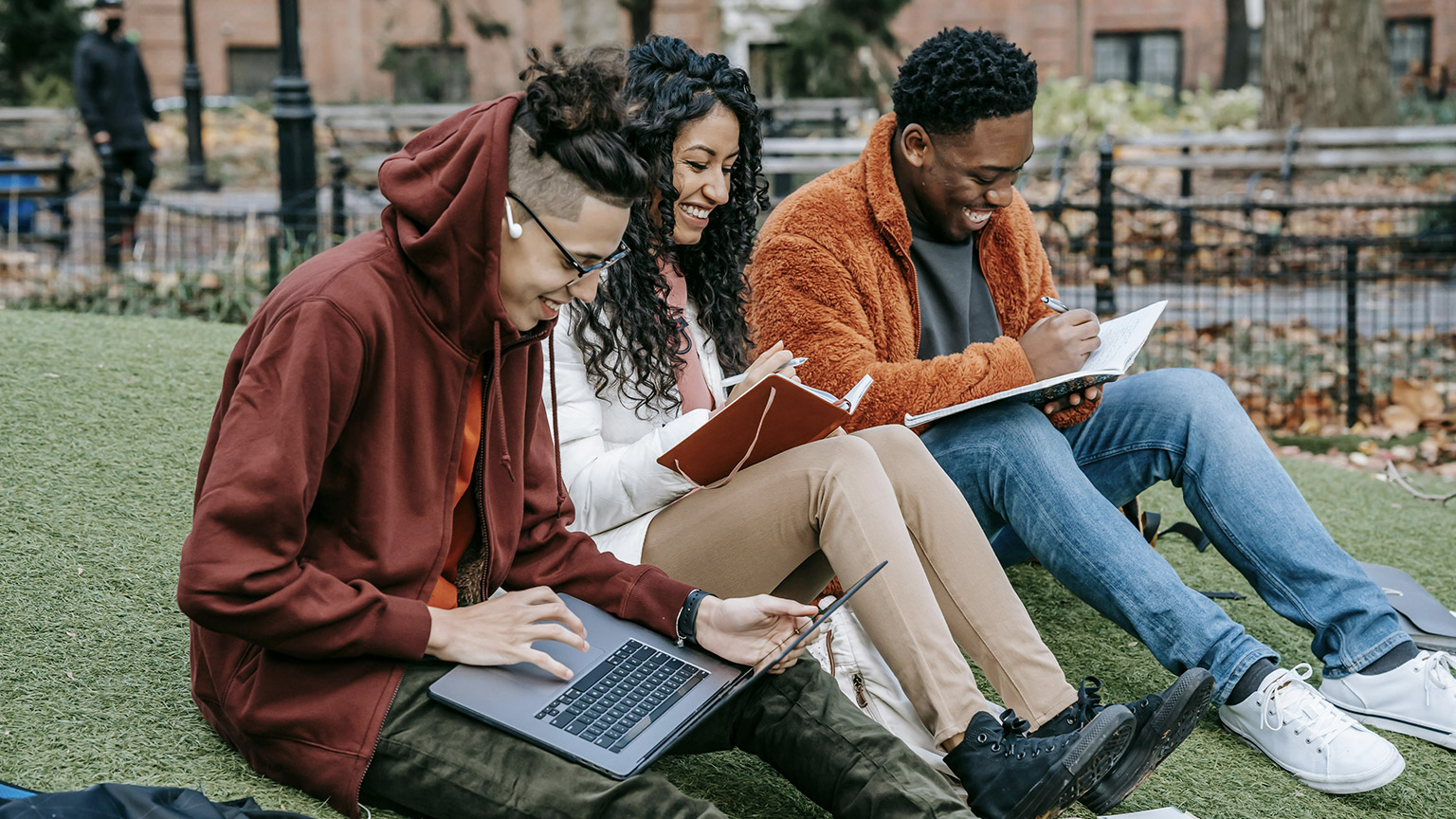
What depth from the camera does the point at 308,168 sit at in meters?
7.77

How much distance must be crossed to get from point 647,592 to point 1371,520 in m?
3.28

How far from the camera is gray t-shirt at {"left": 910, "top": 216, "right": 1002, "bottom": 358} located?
11.2ft

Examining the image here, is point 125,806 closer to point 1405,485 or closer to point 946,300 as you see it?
point 946,300

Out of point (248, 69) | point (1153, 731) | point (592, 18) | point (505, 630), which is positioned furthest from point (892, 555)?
point (248, 69)

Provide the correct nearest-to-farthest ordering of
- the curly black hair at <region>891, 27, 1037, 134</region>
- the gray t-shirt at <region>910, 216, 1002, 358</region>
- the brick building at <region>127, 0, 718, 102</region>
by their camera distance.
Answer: the curly black hair at <region>891, 27, 1037, 134</region>, the gray t-shirt at <region>910, 216, 1002, 358</region>, the brick building at <region>127, 0, 718, 102</region>

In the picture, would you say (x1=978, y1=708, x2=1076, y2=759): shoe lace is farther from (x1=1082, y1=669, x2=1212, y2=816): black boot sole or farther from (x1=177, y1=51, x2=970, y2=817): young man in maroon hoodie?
(x1=177, y1=51, x2=970, y2=817): young man in maroon hoodie

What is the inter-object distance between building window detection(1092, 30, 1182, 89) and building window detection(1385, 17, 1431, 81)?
3.64m

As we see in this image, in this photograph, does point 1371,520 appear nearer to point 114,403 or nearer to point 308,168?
point 114,403

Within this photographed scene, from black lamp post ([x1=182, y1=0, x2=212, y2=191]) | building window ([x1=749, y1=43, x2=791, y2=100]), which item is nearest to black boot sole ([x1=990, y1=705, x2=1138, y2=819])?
black lamp post ([x1=182, y1=0, x2=212, y2=191])

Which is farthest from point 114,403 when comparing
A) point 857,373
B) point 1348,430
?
point 1348,430

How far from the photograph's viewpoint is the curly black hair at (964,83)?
320 cm

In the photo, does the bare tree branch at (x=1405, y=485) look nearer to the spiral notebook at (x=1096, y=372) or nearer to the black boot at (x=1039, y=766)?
the spiral notebook at (x=1096, y=372)

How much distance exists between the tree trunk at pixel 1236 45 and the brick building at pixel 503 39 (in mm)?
951

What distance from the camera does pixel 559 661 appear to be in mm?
2186
